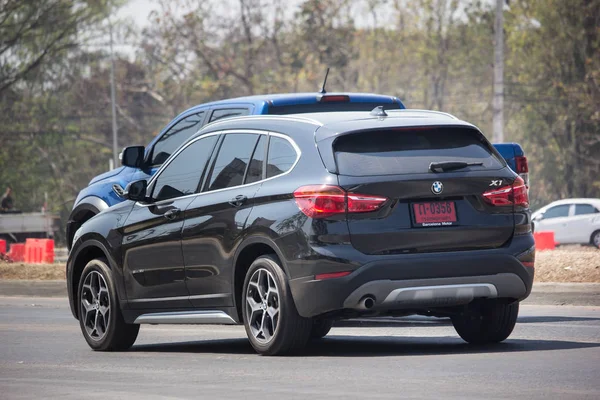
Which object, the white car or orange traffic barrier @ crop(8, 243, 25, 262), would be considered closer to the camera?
orange traffic barrier @ crop(8, 243, 25, 262)

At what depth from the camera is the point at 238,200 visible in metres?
9.79

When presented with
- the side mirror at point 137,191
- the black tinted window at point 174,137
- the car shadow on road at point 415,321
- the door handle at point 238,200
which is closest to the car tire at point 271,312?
the door handle at point 238,200

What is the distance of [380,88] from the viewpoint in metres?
71.1

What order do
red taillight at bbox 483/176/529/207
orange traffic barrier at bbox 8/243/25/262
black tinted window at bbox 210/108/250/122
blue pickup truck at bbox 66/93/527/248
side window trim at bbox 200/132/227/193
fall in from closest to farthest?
red taillight at bbox 483/176/529/207, side window trim at bbox 200/132/227/193, blue pickup truck at bbox 66/93/527/248, black tinted window at bbox 210/108/250/122, orange traffic barrier at bbox 8/243/25/262

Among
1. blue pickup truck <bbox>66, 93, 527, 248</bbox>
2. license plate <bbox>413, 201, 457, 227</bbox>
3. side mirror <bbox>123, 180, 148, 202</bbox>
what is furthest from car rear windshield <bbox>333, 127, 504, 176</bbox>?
blue pickup truck <bbox>66, 93, 527, 248</bbox>

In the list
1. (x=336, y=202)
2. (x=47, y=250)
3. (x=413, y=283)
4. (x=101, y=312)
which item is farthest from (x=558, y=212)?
(x=336, y=202)

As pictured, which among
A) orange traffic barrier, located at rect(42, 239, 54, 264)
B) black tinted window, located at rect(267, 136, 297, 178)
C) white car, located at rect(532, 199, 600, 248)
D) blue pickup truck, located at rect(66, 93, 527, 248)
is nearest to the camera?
black tinted window, located at rect(267, 136, 297, 178)

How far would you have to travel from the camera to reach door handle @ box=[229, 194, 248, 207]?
31.9ft

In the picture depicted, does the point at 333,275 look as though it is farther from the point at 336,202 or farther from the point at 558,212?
the point at 558,212

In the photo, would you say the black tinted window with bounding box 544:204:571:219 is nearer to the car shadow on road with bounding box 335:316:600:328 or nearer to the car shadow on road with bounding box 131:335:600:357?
the car shadow on road with bounding box 335:316:600:328

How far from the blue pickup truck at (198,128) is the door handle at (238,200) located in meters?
3.41

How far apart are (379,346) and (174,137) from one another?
15.3 ft

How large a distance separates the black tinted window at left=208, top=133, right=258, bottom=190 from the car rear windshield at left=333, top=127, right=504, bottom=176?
0.94 metres

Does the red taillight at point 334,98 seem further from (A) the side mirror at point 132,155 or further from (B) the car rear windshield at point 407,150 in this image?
(B) the car rear windshield at point 407,150
